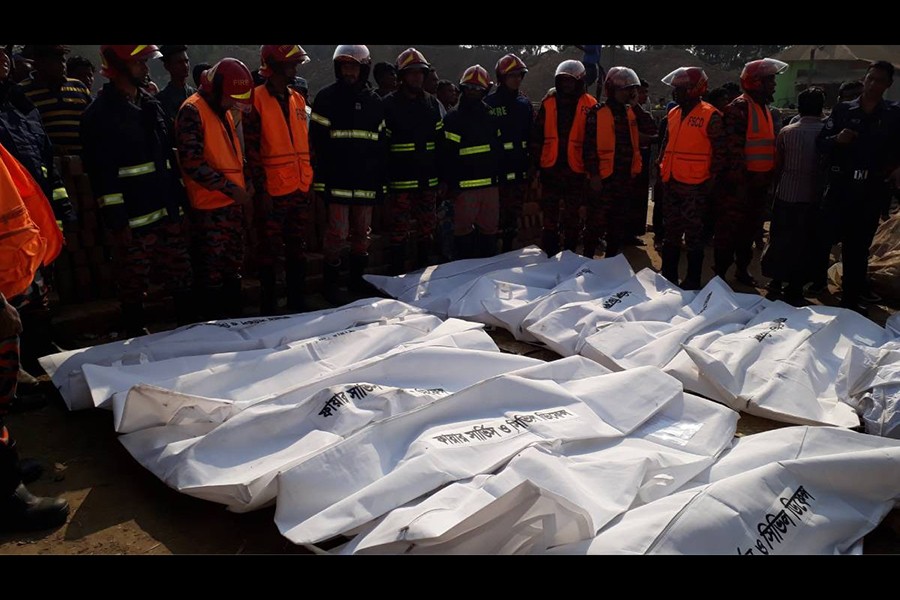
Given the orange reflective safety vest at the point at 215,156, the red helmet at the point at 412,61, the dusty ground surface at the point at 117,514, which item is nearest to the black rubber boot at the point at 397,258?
the red helmet at the point at 412,61

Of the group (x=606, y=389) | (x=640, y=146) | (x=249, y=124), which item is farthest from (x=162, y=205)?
(x=640, y=146)

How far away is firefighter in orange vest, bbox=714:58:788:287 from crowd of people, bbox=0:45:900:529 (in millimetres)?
19

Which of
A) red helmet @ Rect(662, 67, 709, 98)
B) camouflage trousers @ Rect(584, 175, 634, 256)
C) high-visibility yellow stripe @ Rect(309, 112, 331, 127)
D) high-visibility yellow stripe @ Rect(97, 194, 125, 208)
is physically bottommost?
camouflage trousers @ Rect(584, 175, 634, 256)

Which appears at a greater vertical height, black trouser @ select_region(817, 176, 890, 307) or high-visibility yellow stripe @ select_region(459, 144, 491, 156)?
high-visibility yellow stripe @ select_region(459, 144, 491, 156)

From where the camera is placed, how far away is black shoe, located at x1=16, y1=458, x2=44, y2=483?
3.19m

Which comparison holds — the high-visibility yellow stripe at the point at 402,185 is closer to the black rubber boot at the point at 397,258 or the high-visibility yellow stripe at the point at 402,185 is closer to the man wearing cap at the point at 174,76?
the black rubber boot at the point at 397,258

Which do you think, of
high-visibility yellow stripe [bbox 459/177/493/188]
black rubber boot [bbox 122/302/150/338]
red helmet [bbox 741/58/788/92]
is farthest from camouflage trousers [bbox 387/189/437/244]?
red helmet [bbox 741/58/788/92]

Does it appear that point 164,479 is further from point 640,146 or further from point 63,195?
point 640,146

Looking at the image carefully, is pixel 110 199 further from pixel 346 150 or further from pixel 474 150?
pixel 474 150

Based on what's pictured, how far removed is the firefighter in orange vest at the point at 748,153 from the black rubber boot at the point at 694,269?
1.14ft

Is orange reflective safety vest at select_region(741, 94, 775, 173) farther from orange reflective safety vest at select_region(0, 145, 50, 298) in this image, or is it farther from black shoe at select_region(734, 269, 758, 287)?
orange reflective safety vest at select_region(0, 145, 50, 298)

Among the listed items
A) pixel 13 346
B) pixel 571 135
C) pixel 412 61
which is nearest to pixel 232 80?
pixel 412 61

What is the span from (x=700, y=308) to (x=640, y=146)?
111 inches

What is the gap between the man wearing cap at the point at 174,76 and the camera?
5.76 metres
